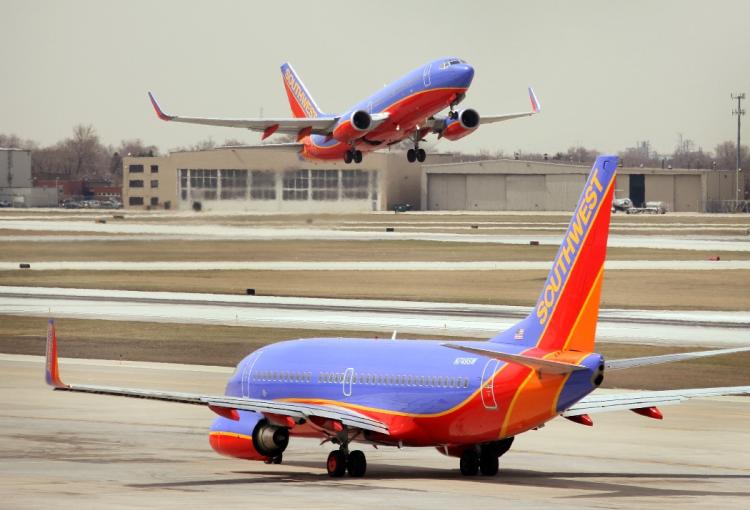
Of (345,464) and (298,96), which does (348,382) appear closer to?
(345,464)

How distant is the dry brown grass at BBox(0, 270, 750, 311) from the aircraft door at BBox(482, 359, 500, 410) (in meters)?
55.4

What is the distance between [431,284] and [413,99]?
13.5m

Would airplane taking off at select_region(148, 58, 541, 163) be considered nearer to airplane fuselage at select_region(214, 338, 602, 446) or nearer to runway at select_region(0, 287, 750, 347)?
runway at select_region(0, 287, 750, 347)

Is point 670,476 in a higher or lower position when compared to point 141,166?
lower

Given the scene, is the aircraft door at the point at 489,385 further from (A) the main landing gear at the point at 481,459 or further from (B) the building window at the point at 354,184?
(B) the building window at the point at 354,184

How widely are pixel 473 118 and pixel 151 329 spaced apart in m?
39.5

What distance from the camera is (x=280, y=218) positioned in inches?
5276

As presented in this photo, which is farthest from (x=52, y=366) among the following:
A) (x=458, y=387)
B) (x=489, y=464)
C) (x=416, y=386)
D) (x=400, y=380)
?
(x=489, y=464)

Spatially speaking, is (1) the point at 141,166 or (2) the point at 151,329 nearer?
(2) the point at 151,329

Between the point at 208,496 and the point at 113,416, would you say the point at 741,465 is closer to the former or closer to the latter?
the point at 208,496

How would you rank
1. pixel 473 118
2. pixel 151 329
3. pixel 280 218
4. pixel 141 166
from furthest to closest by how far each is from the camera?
pixel 141 166 → pixel 280 218 → pixel 473 118 → pixel 151 329

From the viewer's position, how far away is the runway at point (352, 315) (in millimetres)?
69812

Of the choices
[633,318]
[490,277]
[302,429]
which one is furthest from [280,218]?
[302,429]

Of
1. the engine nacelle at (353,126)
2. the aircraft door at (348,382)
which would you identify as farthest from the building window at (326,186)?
the aircraft door at (348,382)
